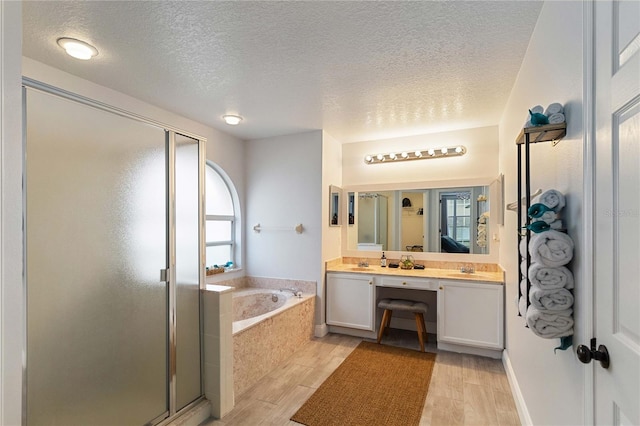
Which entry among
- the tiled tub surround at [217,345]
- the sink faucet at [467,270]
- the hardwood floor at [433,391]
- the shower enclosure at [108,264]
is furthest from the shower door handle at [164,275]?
the sink faucet at [467,270]

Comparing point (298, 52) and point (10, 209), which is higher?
point (298, 52)

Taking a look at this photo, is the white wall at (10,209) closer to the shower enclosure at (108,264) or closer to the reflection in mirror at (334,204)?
the shower enclosure at (108,264)

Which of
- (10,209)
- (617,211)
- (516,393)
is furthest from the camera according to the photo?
(516,393)

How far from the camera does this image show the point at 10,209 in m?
0.73

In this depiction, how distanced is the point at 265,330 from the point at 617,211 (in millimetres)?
2512

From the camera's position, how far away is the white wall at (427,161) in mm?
3428

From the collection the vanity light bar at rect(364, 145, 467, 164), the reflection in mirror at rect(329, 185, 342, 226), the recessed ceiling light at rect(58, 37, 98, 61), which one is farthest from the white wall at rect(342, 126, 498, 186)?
the recessed ceiling light at rect(58, 37, 98, 61)

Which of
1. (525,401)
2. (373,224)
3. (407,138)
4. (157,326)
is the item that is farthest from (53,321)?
(407,138)

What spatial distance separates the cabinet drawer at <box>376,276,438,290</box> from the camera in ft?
10.3

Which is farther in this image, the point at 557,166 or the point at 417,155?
the point at 417,155

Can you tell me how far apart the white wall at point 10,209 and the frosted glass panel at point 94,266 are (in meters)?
0.66

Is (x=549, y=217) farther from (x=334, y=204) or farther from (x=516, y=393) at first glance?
(x=334, y=204)

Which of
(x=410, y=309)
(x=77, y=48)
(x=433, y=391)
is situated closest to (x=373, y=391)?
(x=433, y=391)

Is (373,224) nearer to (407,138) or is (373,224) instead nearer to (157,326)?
(407,138)
